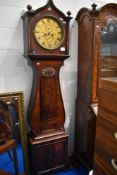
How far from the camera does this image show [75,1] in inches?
77.9

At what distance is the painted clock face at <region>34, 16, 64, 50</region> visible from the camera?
164 centimetres

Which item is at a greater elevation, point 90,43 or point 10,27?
point 10,27

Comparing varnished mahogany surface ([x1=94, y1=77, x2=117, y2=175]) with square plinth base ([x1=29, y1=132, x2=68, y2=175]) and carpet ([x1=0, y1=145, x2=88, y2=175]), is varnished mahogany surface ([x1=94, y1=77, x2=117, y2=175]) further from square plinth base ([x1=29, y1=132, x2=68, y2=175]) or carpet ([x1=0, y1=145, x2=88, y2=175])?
carpet ([x1=0, y1=145, x2=88, y2=175])

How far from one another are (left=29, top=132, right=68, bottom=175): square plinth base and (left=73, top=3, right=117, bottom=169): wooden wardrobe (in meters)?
0.27

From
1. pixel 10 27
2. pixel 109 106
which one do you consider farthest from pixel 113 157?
pixel 10 27

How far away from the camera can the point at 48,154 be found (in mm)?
1875

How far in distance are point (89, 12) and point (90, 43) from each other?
29cm

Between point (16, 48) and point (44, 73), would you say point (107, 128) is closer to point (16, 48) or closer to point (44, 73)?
point (44, 73)

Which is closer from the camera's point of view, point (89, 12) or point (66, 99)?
point (89, 12)

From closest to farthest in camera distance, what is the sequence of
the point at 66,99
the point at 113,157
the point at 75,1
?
the point at 113,157, the point at 75,1, the point at 66,99

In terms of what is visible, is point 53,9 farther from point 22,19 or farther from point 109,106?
point 109,106

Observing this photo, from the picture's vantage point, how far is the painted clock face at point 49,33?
1644mm

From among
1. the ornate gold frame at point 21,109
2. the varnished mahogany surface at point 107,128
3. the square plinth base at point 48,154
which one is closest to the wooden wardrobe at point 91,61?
the square plinth base at point 48,154

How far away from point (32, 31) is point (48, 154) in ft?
4.13
